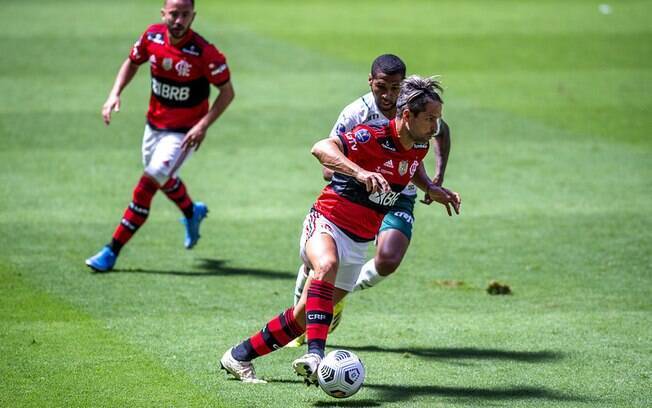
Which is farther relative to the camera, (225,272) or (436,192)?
(225,272)

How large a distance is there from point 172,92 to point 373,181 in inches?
190

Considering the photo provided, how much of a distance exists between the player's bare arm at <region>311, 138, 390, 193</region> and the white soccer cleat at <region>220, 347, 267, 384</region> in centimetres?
150

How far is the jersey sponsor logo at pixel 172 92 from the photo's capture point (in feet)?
36.4

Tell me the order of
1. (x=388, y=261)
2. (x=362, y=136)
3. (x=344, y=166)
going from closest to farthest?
1. (x=344, y=166)
2. (x=362, y=136)
3. (x=388, y=261)

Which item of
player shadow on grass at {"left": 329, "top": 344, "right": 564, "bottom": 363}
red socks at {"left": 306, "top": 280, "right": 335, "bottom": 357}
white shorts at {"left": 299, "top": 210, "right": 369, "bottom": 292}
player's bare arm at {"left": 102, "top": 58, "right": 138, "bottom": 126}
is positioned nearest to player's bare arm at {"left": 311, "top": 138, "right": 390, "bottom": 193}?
white shorts at {"left": 299, "top": 210, "right": 369, "bottom": 292}

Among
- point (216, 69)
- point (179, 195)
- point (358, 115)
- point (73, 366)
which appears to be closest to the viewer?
point (73, 366)

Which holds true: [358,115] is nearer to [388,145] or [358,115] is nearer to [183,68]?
[388,145]

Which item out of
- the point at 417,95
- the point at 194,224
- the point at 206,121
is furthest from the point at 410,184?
the point at 194,224

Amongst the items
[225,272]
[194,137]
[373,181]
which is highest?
[373,181]

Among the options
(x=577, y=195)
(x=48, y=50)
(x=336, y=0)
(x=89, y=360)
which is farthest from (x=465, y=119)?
(x=336, y=0)

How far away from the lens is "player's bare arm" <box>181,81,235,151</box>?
35.0ft

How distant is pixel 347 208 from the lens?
24.2ft

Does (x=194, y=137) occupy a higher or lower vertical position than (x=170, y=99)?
lower

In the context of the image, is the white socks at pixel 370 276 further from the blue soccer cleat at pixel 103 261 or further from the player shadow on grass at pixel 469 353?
the blue soccer cleat at pixel 103 261
